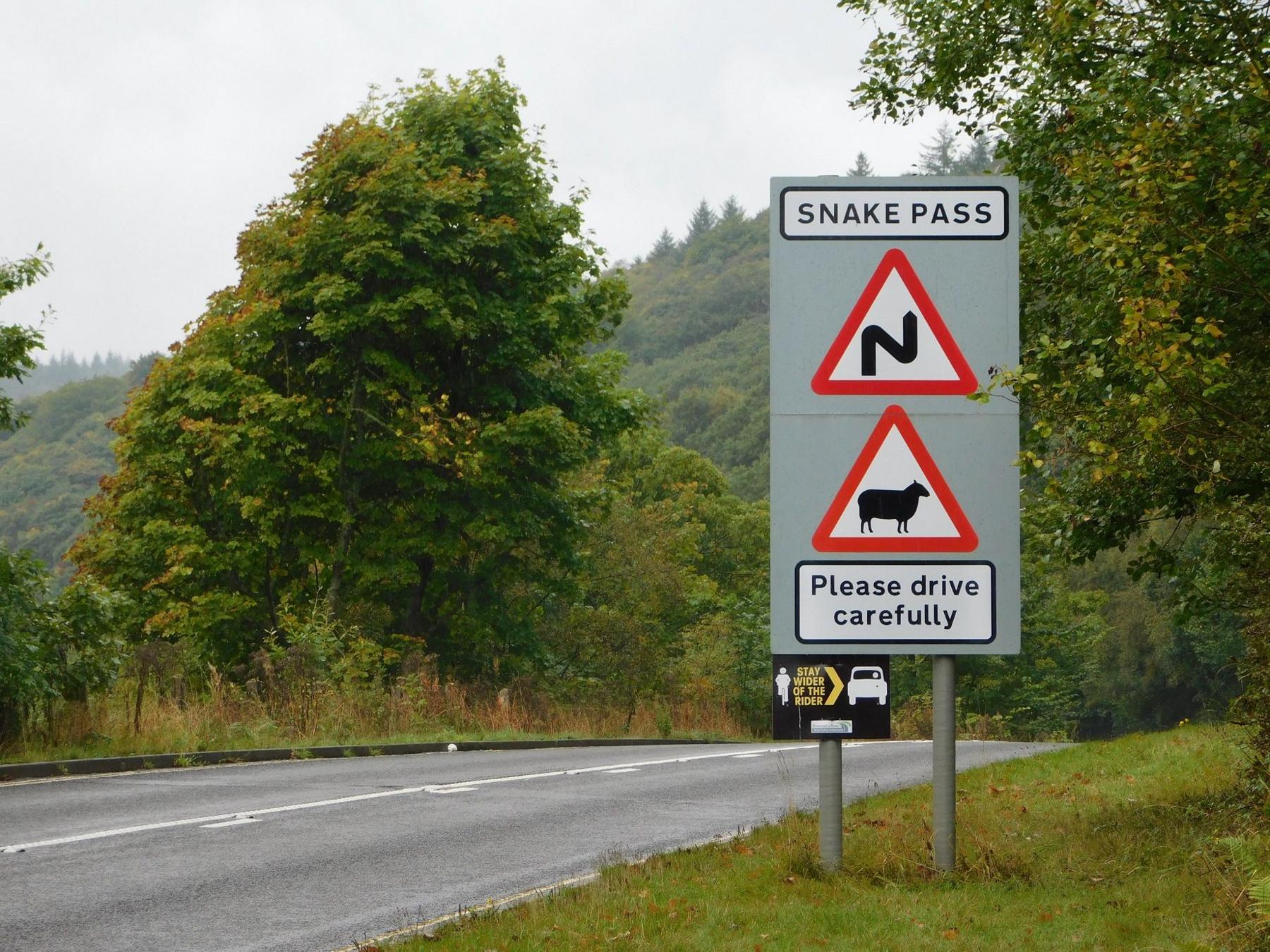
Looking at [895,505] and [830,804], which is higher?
[895,505]

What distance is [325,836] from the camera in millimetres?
10773

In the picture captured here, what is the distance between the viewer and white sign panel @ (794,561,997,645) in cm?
730

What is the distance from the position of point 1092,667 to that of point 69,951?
58268mm

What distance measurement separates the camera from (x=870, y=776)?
1645 cm

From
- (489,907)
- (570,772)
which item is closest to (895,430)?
(489,907)

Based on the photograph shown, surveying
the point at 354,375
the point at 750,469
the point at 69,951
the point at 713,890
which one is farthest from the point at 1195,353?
the point at 750,469

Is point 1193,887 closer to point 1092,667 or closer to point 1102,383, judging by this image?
point 1102,383

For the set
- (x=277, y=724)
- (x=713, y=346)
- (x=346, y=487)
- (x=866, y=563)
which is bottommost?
(x=277, y=724)

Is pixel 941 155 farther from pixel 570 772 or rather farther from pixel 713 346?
pixel 570 772

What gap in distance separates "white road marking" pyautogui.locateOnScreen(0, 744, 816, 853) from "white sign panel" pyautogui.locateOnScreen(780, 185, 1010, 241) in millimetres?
6386

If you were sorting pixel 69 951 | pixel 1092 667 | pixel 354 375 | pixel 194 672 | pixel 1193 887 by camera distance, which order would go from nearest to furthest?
pixel 69 951, pixel 1193 887, pixel 194 672, pixel 354 375, pixel 1092 667

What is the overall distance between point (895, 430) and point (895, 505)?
0.36 meters

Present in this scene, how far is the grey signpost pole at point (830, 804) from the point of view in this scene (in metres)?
7.45

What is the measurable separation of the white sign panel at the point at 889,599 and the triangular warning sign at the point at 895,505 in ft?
0.33
